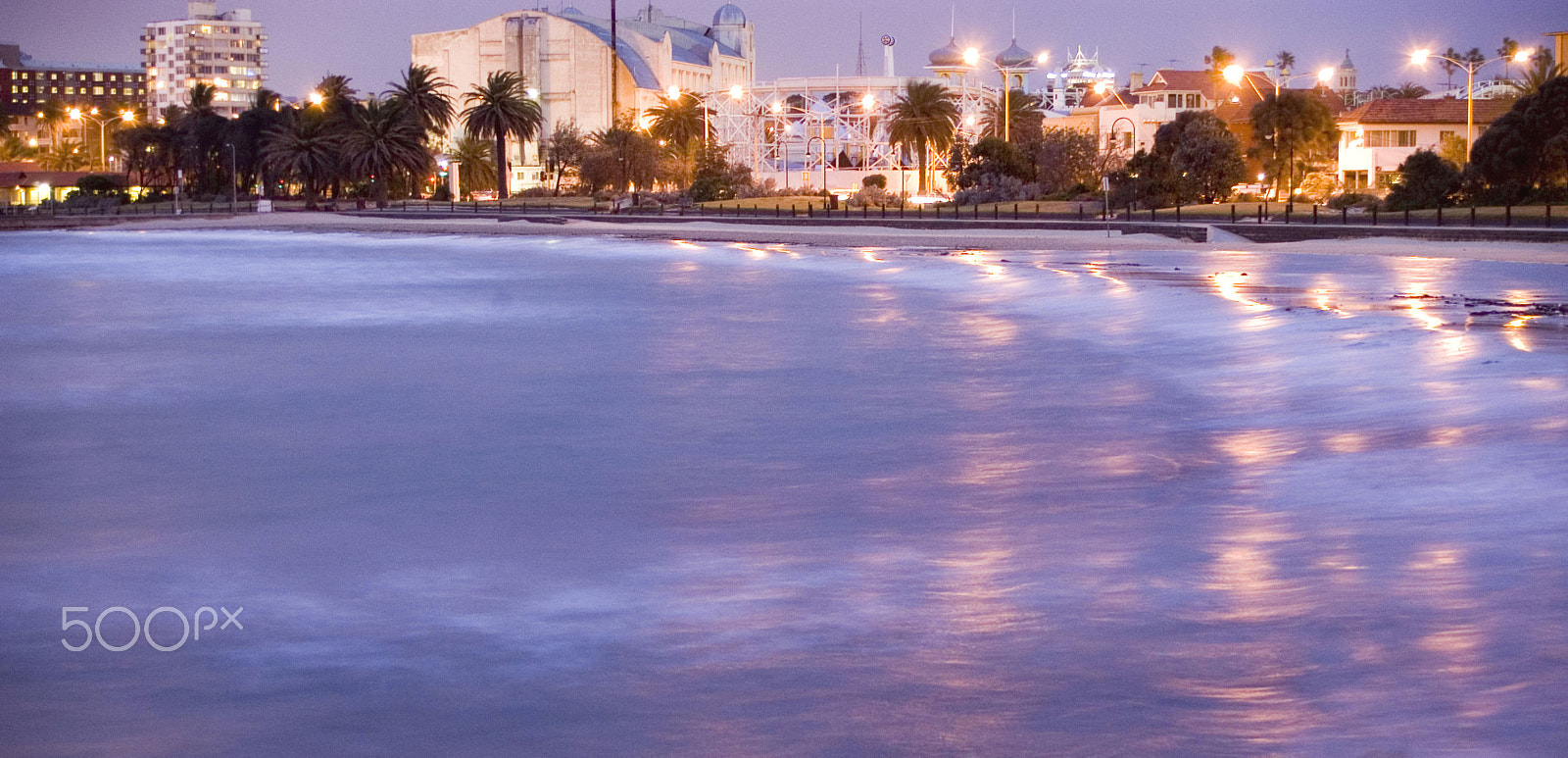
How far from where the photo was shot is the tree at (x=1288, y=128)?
2520 inches

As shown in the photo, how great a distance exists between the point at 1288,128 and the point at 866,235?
76.7 ft

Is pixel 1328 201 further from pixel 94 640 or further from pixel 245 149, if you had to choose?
pixel 245 149

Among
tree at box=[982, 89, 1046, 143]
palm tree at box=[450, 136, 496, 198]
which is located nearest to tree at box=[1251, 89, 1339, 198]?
tree at box=[982, 89, 1046, 143]

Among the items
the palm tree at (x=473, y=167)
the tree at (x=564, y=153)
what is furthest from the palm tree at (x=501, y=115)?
the palm tree at (x=473, y=167)

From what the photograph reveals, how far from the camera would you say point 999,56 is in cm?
17275

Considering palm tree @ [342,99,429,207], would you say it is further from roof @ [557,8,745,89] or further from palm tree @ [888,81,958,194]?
roof @ [557,8,745,89]

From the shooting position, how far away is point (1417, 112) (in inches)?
3155

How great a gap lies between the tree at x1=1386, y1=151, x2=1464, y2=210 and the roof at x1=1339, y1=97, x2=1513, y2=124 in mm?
33230

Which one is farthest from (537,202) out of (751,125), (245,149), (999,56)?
(999,56)

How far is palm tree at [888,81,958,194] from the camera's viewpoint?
8431cm

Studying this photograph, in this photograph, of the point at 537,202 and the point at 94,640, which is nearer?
the point at 94,640

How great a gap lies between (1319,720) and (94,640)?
5698mm

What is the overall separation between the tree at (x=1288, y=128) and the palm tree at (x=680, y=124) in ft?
147

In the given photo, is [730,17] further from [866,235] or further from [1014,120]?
[866,235]
